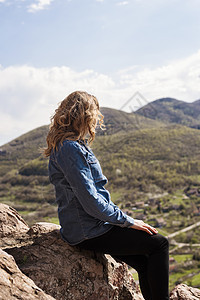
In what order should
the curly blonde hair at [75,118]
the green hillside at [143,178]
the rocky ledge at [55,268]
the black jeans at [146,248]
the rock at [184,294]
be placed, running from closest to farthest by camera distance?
the rocky ledge at [55,268] → the curly blonde hair at [75,118] → the black jeans at [146,248] → the rock at [184,294] → the green hillside at [143,178]

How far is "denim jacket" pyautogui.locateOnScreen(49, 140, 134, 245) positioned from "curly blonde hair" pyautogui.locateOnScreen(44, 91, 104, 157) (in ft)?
0.41

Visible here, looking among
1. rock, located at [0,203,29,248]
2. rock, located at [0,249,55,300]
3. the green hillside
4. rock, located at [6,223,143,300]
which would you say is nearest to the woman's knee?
rock, located at [6,223,143,300]

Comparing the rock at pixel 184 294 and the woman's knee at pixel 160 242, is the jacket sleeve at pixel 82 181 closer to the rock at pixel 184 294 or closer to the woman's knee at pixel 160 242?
the woman's knee at pixel 160 242

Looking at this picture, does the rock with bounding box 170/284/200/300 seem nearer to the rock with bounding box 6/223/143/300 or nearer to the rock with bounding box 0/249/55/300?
the rock with bounding box 6/223/143/300

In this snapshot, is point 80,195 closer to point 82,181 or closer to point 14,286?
point 82,181

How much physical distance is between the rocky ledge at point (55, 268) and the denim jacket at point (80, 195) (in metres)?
0.34

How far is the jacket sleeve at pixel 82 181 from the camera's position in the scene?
2990 millimetres

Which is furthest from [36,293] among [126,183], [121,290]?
[126,183]

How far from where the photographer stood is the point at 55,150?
10.7ft

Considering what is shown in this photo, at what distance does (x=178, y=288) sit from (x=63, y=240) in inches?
101

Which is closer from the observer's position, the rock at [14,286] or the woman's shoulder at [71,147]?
the rock at [14,286]

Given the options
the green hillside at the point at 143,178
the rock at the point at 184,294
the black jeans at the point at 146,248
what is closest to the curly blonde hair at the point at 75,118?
the black jeans at the point at 146,248

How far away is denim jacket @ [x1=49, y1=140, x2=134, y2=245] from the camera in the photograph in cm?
301

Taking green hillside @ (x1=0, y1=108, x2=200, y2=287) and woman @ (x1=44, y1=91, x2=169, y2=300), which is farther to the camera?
green hillside @ (x1=0, y1=108, x2=200, y2=287)
